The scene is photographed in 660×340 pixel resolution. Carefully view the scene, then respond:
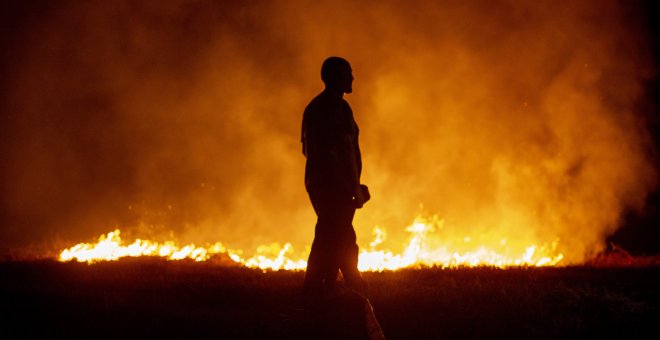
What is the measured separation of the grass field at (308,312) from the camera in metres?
5.42

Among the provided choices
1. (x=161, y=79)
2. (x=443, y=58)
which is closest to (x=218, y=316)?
(x=443, y=58)

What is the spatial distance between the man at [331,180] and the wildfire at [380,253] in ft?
19.2

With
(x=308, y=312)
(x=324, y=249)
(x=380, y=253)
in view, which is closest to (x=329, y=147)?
(x=324, y=249)

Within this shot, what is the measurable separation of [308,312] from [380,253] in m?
8.79

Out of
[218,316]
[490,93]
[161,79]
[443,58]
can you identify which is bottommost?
[218,316]

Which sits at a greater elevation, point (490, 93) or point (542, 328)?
point (490, 93)

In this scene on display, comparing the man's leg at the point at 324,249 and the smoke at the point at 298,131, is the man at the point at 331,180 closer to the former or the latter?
the man's leg at the point at 324,249

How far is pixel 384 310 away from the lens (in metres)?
6.06

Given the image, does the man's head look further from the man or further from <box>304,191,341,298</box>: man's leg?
<box>304,191,341,298</box>: man's leg

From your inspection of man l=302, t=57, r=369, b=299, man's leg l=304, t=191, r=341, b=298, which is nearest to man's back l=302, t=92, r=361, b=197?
→ man l=302, t=57, r=369, b=299

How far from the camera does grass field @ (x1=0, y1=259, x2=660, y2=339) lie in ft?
17.8

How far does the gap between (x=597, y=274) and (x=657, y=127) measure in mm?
10740

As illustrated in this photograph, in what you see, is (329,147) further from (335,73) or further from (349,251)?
(349,251)

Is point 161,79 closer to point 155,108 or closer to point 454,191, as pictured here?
point 155,108
